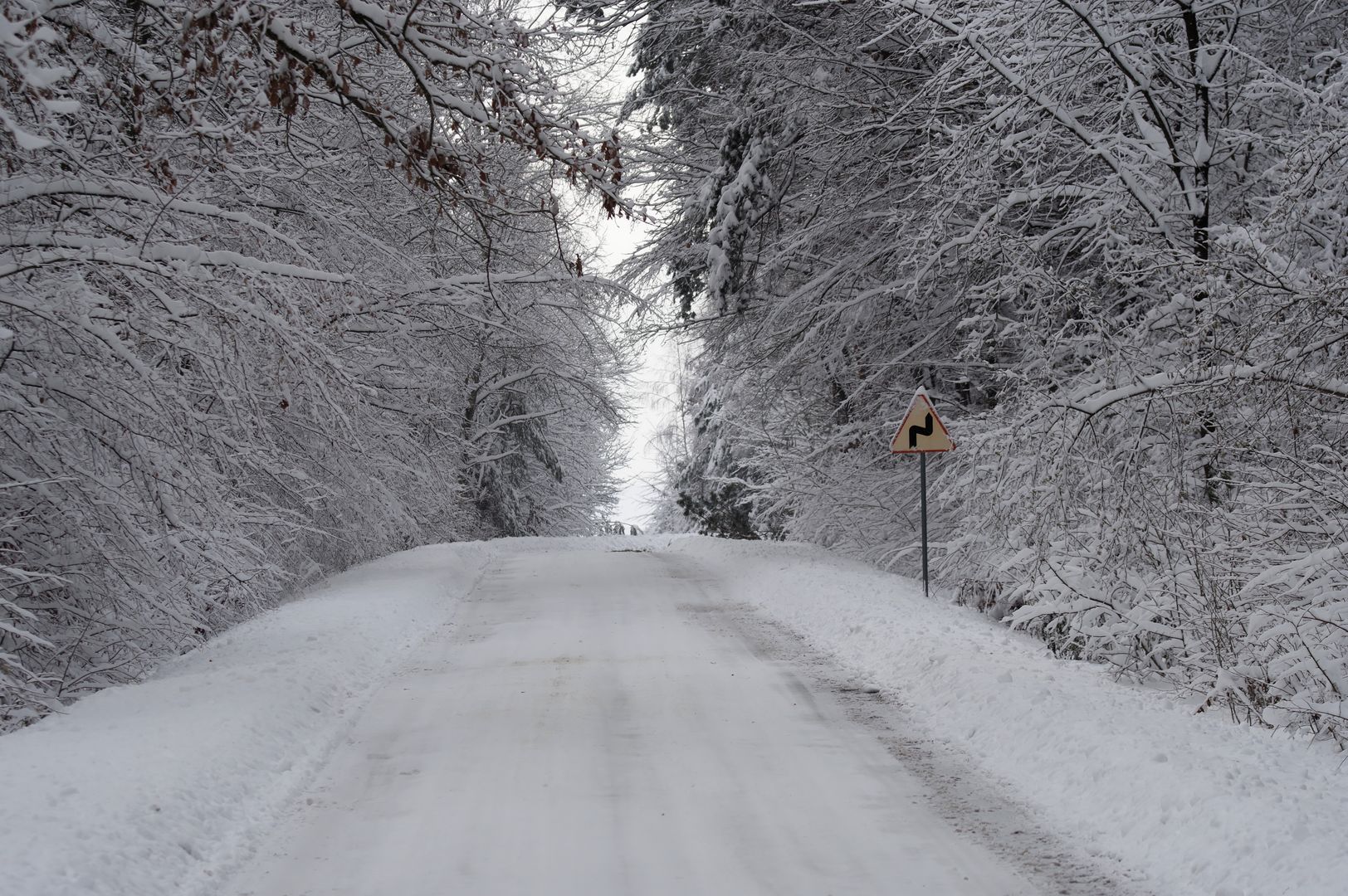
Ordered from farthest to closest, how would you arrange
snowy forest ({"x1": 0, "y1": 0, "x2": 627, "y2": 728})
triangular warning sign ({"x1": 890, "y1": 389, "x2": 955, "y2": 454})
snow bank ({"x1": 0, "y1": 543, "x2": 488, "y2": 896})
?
triangular warning sign ({"x1": 890, "y1": 389, "x2": 955, "y2": 454})
snowy forest ({"x1": 0, "y1": 0, "x2": 627, "y2": 728})
snow bank ({"x1": 0, "y1": 543, "x2": 488, "y2": 896})

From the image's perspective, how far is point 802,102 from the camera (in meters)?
17.4

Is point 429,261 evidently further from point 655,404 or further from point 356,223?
point 655,404

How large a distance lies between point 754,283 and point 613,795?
43.4 feet

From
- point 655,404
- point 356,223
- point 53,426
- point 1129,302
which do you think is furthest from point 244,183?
point 655,404

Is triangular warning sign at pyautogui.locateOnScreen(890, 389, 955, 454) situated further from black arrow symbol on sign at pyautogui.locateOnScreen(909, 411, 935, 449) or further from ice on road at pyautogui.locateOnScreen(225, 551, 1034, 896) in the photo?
ice on road at pyautogui.locateOnScreen(225, 551, 1034, 896)

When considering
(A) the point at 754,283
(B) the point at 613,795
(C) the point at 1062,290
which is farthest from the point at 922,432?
(B) the point at 613,795

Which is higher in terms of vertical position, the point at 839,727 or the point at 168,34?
the point at 168,34

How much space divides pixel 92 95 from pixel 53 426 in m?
2.68

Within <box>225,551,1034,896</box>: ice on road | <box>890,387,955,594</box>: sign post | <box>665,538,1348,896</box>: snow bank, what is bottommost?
<box>225,551,1034,896</box>: ice on road

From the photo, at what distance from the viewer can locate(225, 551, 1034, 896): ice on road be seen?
17.5 feet

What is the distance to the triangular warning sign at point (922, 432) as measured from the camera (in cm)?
1421

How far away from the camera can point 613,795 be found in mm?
6609

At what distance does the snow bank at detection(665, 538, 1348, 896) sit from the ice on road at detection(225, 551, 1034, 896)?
0.66 metres

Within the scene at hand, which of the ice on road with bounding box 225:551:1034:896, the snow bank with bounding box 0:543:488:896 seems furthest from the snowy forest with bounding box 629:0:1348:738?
the snow bank with bounding box 0:543:488:896
